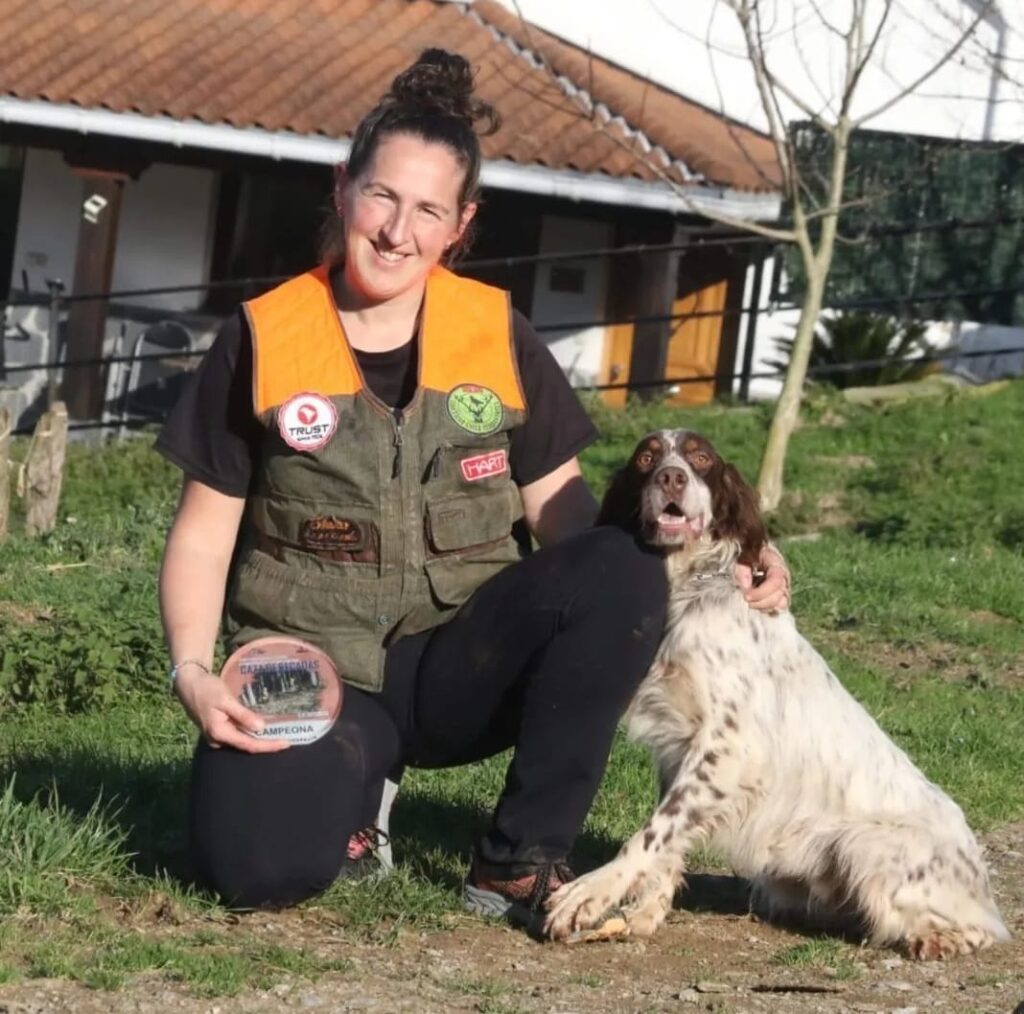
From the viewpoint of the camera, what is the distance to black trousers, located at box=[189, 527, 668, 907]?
4.00 metres

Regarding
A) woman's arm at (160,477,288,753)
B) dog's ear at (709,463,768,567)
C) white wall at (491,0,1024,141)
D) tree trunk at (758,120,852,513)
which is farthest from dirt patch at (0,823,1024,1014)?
white wall at (491,0,1024,141)

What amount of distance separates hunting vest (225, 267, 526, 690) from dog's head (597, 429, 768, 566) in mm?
288

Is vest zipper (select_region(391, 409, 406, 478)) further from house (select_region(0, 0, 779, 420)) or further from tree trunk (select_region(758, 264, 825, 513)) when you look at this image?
house (select_region(0, 0, 779, 420))

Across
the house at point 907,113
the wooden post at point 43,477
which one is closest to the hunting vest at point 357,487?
the wooden post at point 43,477

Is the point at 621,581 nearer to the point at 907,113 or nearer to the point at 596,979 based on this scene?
the point at 596,979

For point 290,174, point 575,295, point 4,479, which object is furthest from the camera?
point 575,295

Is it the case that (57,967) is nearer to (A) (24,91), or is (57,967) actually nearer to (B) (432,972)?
(B) (432,972)

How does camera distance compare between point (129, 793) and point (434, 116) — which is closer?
point (434, 116)

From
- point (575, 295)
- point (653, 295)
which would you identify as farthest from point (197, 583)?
point (575, 295)

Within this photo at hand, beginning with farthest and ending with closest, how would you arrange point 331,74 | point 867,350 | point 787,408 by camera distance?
1. point 331,74
2. point 867,350
3. point 787,408

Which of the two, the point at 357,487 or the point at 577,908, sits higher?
the point at 357,487

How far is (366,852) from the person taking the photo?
14.6 ft

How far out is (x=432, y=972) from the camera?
381cm

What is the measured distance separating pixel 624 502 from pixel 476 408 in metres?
0.39
